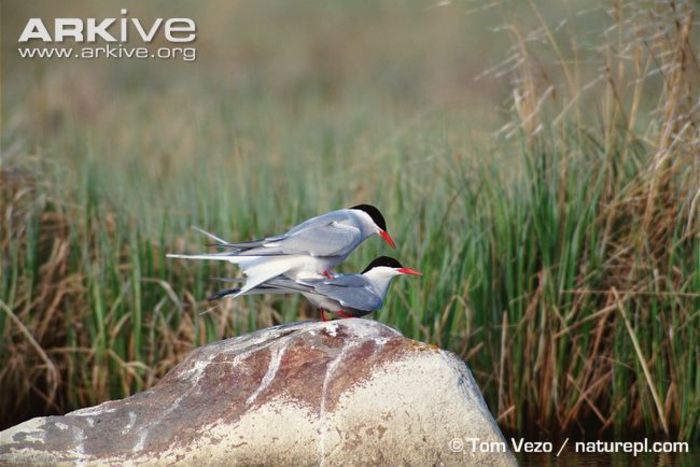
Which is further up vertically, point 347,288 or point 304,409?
point 347,288

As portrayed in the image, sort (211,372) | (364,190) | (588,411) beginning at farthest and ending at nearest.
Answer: (364,190)
(588,411)
(211,372)

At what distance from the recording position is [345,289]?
539 cm

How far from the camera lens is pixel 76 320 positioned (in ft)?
23.5

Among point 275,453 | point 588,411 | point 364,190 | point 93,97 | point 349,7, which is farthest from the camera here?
point 349,7

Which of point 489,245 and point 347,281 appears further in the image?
point 489,245

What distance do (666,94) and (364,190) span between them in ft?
7.16

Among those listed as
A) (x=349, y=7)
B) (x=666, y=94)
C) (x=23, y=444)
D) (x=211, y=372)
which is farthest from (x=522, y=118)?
(x=349, y=7)

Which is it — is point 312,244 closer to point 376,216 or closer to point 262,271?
point 262,271

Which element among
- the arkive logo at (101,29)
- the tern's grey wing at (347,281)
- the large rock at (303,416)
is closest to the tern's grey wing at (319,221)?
the tern's grey wing at (347,281)

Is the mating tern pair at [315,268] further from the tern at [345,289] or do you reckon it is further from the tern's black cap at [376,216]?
the tern's black cap at [376,216]

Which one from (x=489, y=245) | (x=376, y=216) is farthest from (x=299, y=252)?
(x=489, y=245)

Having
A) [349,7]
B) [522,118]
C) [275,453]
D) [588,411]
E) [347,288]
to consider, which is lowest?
[588,411]

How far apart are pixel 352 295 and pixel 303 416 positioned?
2.41 feet

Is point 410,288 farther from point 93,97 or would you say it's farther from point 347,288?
point 93,97
